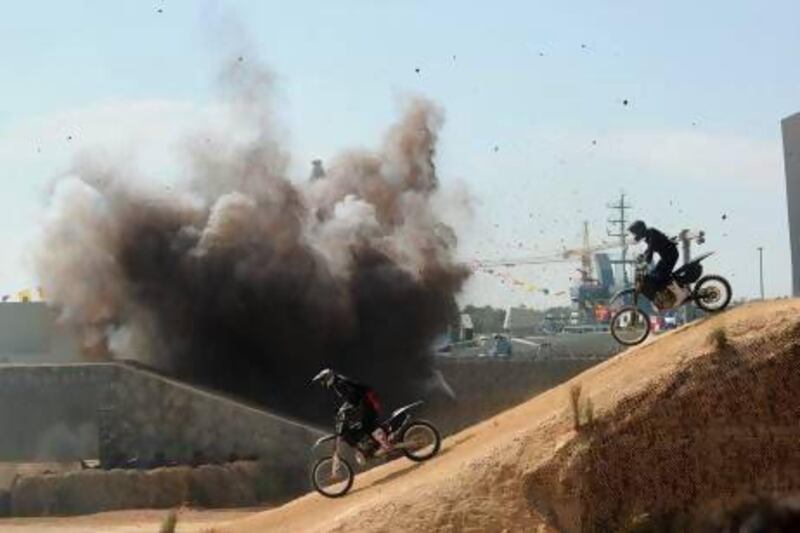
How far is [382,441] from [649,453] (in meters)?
5.62

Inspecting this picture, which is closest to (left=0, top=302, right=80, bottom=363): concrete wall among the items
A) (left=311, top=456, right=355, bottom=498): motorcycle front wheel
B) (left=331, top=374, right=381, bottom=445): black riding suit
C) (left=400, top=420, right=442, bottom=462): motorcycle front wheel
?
(left=311, top=456, right=355, bottom=498): motorcycle front wheel

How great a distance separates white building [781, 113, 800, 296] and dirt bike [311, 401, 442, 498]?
70.5 feet

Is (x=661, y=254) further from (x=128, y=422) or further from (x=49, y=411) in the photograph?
(x=49, y=411)

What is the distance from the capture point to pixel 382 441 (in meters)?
18.1

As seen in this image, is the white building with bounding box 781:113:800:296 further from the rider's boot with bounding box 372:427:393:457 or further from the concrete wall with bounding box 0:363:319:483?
the rider's boot with bounding box 372:427:393:457

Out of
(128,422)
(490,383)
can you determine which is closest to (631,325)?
(128,422)

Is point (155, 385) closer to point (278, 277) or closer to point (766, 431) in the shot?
point (278, 277)

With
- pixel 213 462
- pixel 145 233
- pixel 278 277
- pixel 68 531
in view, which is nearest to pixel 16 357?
pixel 145 233

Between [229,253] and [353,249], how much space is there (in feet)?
15.6

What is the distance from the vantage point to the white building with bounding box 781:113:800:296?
36875 millimetres

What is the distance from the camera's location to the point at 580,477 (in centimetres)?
1331

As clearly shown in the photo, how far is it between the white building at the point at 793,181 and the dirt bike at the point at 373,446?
21499mm

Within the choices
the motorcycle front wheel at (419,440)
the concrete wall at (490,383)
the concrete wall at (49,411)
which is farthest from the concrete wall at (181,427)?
the motorcycle front wheel at (419,440)

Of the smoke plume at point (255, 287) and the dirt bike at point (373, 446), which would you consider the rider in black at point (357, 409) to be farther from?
the smoke plume at point (255, 287)
